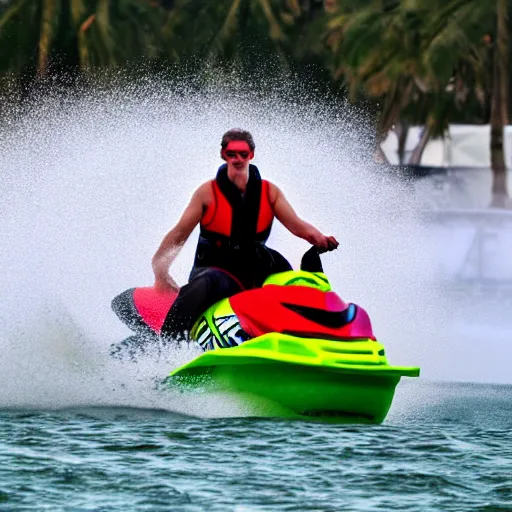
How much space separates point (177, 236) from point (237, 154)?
1.86ft

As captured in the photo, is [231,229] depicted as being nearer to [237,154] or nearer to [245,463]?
[237,154]

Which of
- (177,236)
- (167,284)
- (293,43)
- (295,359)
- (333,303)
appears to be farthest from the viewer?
(293,43)

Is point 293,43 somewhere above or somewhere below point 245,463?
above

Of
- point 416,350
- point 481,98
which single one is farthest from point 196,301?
point 481,98

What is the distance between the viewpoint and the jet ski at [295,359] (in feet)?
28.2

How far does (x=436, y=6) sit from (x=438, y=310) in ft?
63.2

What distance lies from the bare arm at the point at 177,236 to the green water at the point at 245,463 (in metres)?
0.86

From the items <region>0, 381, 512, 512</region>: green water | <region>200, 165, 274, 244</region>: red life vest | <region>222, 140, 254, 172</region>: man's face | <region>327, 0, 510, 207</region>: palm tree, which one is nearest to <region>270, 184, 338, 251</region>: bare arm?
<region>200, 165, 274, 244</region>: red life vest

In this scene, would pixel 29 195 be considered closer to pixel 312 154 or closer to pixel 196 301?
pixel 312 154

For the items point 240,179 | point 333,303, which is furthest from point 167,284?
point 333,303

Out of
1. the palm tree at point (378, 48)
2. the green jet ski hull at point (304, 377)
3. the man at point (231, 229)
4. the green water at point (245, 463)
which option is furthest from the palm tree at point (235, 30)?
the green water at point (245, 463)

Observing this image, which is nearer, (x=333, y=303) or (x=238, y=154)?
(x=333, y=303)

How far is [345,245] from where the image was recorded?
1247cm

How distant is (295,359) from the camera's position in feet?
27.9
